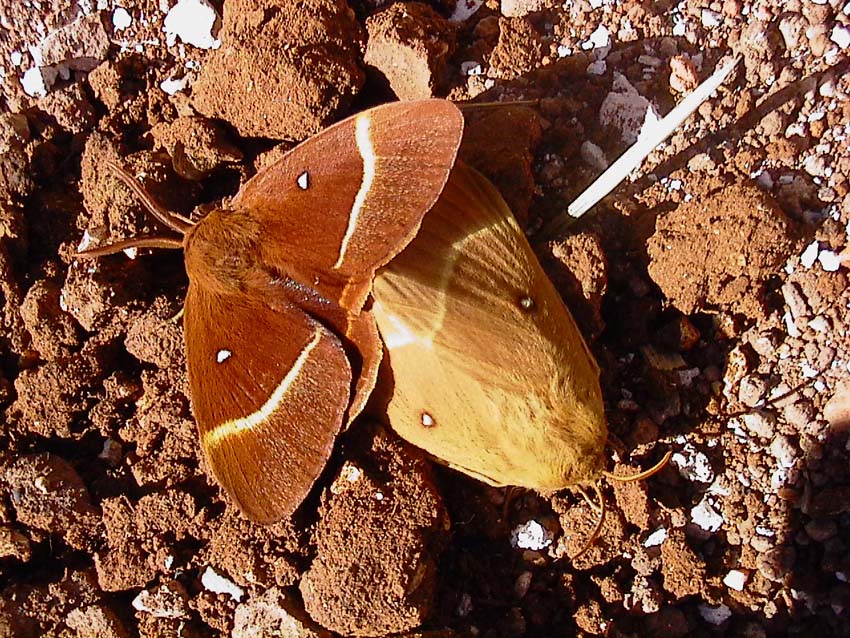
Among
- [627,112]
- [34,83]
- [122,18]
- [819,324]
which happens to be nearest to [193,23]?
[122,18]

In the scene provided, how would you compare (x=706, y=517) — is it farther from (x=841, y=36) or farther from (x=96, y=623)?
(x=96, y=623)

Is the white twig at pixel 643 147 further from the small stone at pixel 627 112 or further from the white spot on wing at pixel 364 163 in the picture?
the white spot on wing at pixel 364 163

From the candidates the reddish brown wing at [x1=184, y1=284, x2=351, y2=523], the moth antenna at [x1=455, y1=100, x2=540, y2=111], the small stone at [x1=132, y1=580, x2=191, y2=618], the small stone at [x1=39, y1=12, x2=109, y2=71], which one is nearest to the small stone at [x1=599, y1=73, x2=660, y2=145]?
the moth antenna at [x1=455, y1=100, x2=540, y2=111]

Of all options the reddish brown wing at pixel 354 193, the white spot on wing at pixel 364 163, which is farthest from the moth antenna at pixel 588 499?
the white spot on wing at pixel 364 163

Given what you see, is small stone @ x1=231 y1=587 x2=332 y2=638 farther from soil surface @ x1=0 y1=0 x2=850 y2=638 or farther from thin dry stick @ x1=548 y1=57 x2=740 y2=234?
thin dry stick @ x1=548 y1=57 x2=740 y2=234

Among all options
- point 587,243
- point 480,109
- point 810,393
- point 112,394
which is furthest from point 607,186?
point 112,394

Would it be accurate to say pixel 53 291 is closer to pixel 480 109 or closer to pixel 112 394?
pixel 112 394
